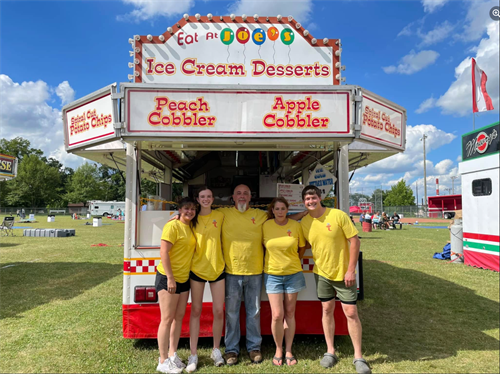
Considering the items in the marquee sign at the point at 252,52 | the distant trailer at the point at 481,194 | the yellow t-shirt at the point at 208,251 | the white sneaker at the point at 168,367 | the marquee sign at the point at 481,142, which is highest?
the marquee sign at the point at 252,52

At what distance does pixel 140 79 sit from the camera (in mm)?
3779

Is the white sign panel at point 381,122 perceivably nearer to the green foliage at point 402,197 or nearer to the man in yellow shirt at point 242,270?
the man in yellow shirt at point 242,270

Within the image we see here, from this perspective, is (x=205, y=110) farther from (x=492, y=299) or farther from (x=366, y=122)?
(x=492, y=299)

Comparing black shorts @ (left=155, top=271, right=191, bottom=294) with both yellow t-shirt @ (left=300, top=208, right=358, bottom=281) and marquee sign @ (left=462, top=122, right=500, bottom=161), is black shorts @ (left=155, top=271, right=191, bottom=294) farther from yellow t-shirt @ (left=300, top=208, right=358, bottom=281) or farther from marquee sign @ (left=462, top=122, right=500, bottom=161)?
marquee sign @ (left=462, top=122, right=500, bottom=161)

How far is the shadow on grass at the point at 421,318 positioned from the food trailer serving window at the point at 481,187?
0.50 metres

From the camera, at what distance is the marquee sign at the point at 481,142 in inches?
49.1

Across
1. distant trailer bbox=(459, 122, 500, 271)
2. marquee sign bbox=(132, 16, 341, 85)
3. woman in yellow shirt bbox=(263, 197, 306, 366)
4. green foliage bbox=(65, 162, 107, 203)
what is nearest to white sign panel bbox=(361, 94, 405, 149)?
marquee sign bbox=(132, 16, 341, 85)

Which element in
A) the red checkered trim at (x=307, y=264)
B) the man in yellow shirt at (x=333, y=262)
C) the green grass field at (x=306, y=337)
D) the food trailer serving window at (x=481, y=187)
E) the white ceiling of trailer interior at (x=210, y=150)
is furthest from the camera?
the red checkered trim at (x=307, y=264)

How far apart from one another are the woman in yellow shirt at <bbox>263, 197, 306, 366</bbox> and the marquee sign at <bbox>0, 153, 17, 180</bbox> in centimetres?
1656

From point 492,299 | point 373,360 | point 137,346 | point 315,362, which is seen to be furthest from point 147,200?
point 492,299

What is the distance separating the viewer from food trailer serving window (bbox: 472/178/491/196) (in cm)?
113

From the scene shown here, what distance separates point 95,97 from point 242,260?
2210 millimetres

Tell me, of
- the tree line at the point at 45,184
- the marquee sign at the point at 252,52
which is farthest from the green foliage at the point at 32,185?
the marquee sign at the point at 252,52

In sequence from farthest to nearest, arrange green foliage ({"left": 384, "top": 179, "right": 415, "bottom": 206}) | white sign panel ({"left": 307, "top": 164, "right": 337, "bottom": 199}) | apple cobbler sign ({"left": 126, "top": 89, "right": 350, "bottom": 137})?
green foliage ({"left": 384, "top": 179, "right": 415, "bottom": 206}), white sign panel ({"left": 307, "top": 164, "right": 337, "bottom": 199}), apple cobbler sign ({"left": 126, "top": 89, "right": 350, "bottom": 137})
